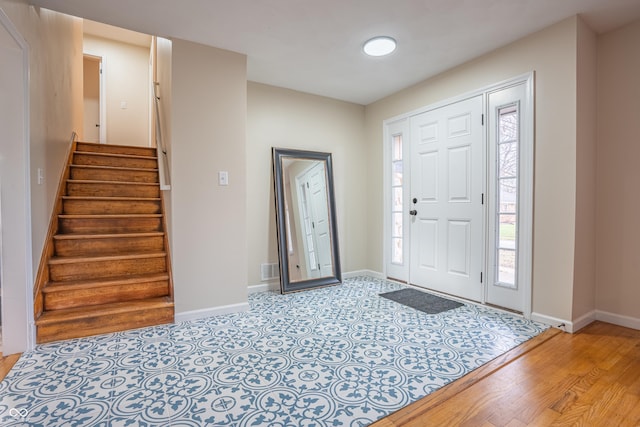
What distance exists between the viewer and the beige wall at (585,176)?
2385 millimetres

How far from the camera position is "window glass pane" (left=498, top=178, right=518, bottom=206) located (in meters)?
2.73

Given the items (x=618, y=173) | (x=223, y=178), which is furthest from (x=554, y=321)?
(x=223, y=178)

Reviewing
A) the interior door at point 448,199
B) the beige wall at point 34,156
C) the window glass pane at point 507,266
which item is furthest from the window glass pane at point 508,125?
the beige wall at point 34,156

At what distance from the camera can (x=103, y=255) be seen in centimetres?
287

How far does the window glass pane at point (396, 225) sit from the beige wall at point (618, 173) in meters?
1.80

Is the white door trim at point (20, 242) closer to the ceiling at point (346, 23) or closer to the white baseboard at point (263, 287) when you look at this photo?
the ceiling at point (346, 23)

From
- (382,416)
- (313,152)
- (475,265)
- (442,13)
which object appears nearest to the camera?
(382,416)

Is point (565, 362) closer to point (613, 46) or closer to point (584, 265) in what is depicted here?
point (584, 265)

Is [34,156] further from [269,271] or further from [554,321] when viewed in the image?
[554,321]

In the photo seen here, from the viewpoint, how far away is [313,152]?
3.90 metres

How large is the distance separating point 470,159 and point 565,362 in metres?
1.79

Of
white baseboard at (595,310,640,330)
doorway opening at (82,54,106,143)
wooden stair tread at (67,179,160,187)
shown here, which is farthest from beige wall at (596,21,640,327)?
doorway opening at (82,54,106,143)

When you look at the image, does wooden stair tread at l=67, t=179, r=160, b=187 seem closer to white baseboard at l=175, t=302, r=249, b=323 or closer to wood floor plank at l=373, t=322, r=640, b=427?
white baseboard at l=175, t=302, r=249, b=323

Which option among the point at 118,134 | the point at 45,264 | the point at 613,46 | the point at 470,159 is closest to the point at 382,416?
Answer: the point at 470,159
